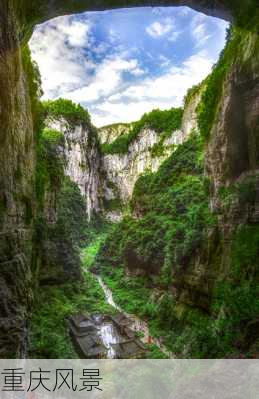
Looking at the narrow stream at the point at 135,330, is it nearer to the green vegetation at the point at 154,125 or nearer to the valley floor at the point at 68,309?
the valley floor at the point at 68,309

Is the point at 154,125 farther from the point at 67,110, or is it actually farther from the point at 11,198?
the point at 11,198

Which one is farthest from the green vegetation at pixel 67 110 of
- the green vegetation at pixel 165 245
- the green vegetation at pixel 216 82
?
the green vegetation at pixel 216 82

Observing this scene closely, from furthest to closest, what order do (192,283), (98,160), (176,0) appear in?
(98,160)
(192,283)
(176,0)

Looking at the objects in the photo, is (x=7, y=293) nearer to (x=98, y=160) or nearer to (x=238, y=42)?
(x=238, y=42)

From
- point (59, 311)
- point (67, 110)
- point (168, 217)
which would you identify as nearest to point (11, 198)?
point (59, 311)

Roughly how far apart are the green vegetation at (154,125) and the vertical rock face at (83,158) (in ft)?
14.6

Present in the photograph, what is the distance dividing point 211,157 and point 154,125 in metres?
41.9

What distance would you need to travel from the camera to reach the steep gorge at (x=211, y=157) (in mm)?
8125

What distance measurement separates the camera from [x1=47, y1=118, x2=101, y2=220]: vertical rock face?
5150 centimetres

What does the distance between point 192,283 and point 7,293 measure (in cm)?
978

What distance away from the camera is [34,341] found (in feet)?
41.0

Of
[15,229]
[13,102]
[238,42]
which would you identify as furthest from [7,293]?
[238,42]

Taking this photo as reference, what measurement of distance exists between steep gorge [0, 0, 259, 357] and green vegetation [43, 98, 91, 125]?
38139 millimetres

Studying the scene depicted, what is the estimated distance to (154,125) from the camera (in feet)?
178
